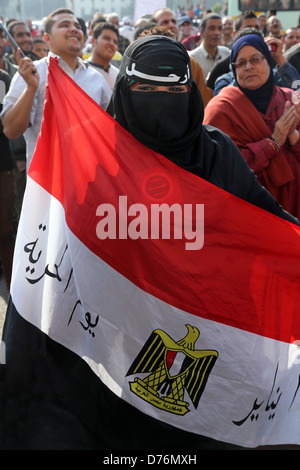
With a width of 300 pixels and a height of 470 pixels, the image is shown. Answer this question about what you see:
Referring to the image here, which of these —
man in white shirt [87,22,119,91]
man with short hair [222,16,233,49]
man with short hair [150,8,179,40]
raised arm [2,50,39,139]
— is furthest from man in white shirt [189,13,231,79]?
man with short hair [222,16,233,49]

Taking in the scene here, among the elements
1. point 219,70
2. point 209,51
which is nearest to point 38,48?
point 209,51

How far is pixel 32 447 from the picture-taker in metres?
2.51

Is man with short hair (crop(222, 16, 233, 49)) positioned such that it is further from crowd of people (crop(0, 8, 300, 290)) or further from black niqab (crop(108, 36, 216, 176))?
black niqab (crop(108, 36, 216, 176))

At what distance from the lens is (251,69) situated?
371 cm

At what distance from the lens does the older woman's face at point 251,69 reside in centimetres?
368

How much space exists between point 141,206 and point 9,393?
2.94ft

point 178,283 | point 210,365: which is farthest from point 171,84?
point 210,365

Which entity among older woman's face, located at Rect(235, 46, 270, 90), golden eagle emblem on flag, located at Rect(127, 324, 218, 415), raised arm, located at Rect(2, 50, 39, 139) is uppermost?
older woman's face, located at Rect(235, 46, 270, 90)

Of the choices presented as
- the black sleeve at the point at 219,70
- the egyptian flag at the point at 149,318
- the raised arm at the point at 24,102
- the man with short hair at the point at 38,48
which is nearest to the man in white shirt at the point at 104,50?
the black sleeve at the point at 219,70

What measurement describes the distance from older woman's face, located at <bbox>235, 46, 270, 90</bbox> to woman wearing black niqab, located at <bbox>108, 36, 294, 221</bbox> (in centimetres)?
119

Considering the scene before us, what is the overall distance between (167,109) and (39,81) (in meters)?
1.84

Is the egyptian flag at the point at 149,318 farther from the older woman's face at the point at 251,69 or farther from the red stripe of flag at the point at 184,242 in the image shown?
the older woman's face at the point at 251,69

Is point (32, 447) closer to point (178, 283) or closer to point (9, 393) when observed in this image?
point (9, 393)

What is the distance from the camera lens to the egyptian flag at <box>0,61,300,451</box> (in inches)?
97.3
